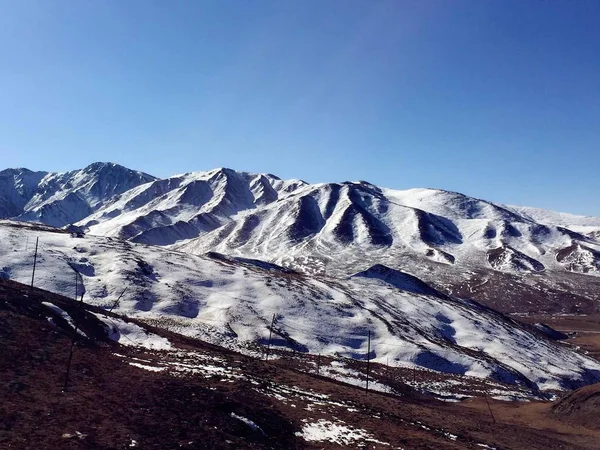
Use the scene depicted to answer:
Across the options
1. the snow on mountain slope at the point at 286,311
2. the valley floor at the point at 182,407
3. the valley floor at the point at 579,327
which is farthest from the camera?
the valley floor at the point at 579,327

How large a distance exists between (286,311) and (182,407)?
65.5m

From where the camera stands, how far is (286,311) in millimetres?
90188

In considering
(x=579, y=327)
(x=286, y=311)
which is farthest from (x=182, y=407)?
(x=579, y=327)

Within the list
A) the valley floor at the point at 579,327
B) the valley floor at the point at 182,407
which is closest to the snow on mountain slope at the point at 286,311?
the valley floor at the point at 579,327

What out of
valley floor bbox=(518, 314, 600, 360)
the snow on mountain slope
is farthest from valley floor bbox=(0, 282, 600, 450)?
valley floor bbox=(518, 314, 600, 360)

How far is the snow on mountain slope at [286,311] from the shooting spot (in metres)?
78.2

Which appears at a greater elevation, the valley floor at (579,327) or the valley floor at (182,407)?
the valley floor at (182,407)

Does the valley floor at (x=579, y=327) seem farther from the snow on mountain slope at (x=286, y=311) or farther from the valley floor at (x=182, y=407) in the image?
the valley floor at (x=182, y=407)

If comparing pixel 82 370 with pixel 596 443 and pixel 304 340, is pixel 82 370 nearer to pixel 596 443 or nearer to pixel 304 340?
pixel 596 443

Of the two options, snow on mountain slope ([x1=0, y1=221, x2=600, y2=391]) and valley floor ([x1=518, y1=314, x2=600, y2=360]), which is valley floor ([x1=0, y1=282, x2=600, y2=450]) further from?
valley floor ([x1=518, y1=314, x2=600, y2=360])

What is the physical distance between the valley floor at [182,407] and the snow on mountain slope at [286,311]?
96.2ft

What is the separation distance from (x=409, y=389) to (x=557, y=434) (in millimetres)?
18689

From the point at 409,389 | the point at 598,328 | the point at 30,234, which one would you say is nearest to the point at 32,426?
the point at 409,389

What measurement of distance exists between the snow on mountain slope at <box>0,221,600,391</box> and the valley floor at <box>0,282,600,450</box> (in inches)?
1154
